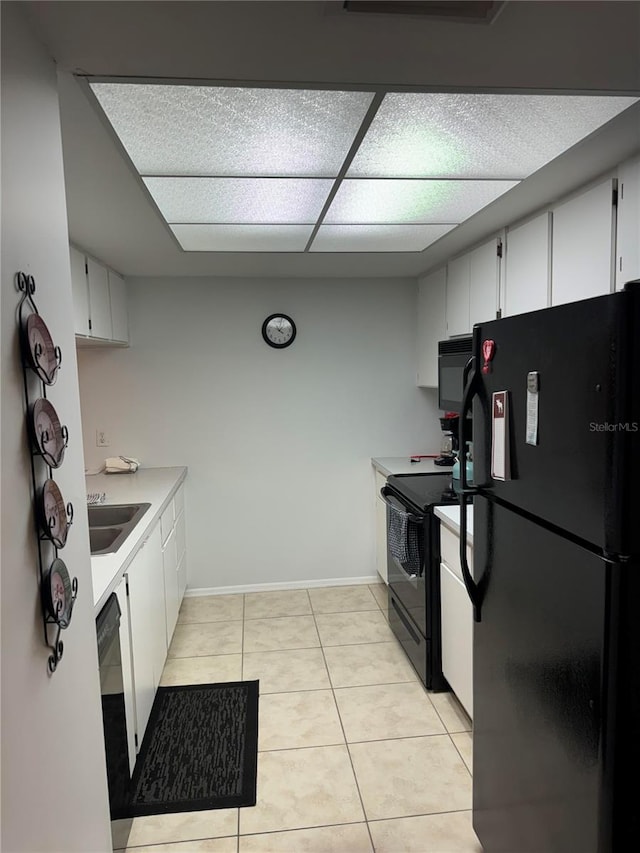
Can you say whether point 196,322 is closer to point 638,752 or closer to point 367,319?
point 367,319

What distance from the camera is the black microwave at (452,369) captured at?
2979mm

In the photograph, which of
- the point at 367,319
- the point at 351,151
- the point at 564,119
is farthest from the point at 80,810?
the point at 367,319

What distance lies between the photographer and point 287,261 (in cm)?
340

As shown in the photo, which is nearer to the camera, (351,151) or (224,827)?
(351,151)

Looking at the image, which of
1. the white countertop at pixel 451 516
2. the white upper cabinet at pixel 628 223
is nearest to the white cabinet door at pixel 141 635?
the white countertop at pixel 451 516

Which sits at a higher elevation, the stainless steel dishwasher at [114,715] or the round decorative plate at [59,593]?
the round decorative plate at [59,593]

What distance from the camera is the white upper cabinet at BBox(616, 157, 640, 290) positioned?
175 centimetres

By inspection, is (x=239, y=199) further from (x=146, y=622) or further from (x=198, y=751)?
(x=198, y=751)

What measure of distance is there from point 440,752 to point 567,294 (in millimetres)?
1947

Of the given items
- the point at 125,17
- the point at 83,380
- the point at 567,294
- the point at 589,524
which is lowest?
the point at 589,524

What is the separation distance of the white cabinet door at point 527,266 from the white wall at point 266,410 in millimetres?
1630

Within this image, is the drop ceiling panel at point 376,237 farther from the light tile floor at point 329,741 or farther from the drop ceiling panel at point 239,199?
the light tile floor at point 329,741

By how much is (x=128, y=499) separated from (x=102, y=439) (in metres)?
1.08

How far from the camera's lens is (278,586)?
→ 4.24 metres
